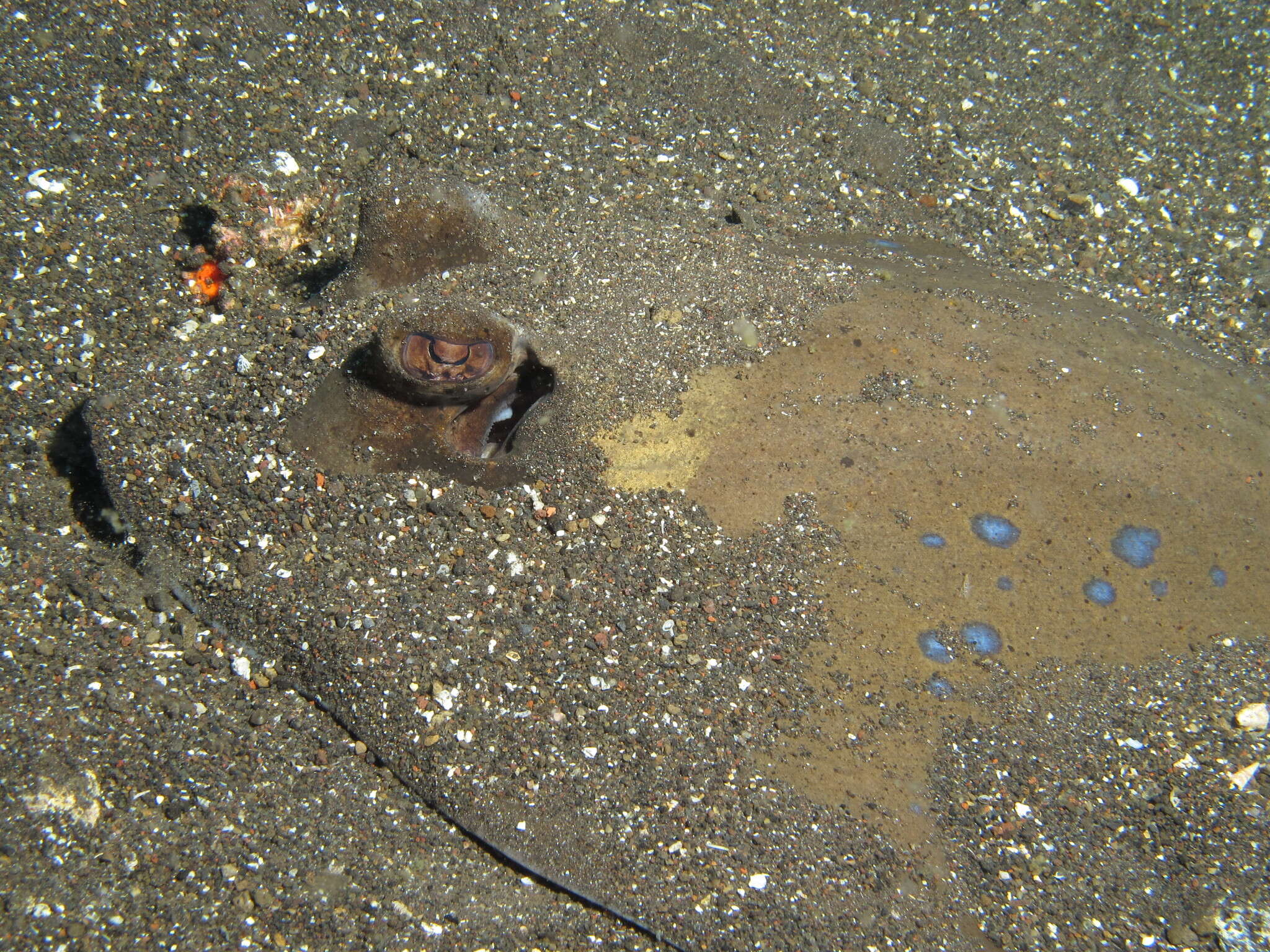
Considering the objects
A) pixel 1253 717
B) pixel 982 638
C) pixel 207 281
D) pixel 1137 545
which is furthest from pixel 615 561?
pixel 1253 717

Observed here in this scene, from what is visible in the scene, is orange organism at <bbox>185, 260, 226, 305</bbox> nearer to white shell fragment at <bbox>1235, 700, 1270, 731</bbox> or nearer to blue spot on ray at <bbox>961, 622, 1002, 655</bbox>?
blue spot on ray at <bbox>961, 622, 1002, 655</bbox>

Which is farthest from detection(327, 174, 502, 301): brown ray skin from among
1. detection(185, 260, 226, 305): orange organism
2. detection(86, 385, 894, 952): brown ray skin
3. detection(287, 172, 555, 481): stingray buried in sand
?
detection(185, 260, 226, 305): orange organism

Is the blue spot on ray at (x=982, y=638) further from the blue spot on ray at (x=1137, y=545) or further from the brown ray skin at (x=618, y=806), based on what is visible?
the brown ray skin at (x=618, y=806)

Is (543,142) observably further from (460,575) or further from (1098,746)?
(1098,746)

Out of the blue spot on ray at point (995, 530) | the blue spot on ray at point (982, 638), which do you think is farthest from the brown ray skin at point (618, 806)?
the blue spot on ray at point (995, 530)

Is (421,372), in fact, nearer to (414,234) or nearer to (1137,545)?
(414,234)
